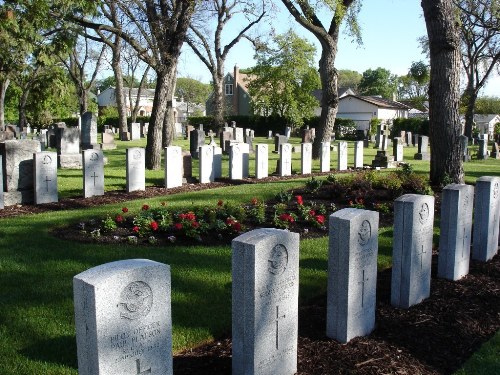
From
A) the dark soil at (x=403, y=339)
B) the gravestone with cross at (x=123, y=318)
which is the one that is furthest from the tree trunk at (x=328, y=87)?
the gravestone with cross at (x=123, y=318)

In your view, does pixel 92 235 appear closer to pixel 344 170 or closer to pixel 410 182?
pixel 410 182

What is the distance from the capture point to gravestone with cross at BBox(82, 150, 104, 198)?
11656 mm

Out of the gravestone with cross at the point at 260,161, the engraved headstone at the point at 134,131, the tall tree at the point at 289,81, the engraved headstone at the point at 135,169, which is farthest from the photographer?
the tall tree at the point at 289,81

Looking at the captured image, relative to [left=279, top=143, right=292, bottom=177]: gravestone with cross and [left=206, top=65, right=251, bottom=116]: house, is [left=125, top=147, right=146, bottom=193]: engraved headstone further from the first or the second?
[left=206, top=65, right=251, bottom=116]: house

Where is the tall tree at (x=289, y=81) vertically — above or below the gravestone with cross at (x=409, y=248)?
above

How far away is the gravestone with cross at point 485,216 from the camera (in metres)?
6.84

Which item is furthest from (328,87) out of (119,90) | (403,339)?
(119,90)

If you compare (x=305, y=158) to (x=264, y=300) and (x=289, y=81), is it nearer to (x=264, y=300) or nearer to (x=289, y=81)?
(x=264, y=300)

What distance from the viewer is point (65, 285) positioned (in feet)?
18.0

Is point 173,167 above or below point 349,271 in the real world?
above

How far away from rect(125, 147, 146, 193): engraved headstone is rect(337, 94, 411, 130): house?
53318mm

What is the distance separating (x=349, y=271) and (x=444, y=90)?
8.02 meters

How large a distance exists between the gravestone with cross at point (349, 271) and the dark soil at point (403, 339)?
151 millimetres

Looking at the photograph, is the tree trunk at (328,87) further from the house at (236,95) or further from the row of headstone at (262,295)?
the house at (236,95)
